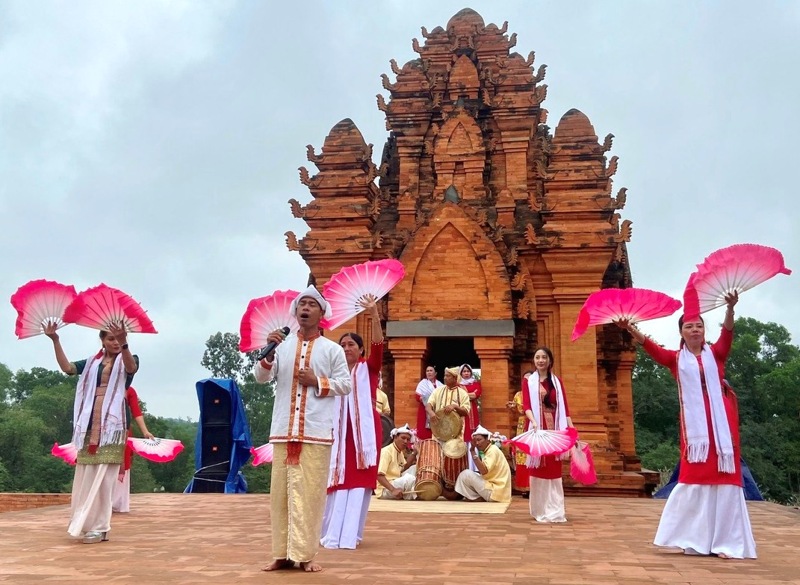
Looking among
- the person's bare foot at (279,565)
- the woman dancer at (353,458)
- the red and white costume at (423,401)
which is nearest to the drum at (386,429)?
the red and white costume at (423,401)

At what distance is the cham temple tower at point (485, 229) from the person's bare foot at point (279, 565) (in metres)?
8.96

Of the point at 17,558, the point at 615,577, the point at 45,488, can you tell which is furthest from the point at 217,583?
the point at 45,488

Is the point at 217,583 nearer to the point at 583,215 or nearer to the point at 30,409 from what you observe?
the point at 583,215

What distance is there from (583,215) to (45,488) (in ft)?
97.6

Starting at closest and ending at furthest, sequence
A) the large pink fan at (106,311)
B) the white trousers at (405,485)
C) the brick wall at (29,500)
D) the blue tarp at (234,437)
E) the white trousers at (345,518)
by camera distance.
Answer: the white trousers at (345,518) → the large pink fan at (106,311) → the white trousers at (405,485) → the brick wall at (29,500) → the blue tarp at (234,437)

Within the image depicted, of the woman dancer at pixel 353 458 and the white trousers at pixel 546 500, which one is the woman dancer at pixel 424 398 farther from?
the woman dancer at pixel 353 458

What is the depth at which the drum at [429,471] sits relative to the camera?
10.4 metres

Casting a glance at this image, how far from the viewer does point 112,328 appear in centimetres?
630

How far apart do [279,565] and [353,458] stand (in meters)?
1.54

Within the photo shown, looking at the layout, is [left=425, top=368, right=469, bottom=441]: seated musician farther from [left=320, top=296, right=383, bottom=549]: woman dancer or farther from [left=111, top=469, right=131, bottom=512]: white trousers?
[left=320, top=296, right=383, bottom=549]: woman dancer

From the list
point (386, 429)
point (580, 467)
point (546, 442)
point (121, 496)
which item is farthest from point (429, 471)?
point (121, 496)

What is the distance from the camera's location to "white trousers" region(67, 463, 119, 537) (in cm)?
610

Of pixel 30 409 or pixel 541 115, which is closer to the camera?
pixel 541 115

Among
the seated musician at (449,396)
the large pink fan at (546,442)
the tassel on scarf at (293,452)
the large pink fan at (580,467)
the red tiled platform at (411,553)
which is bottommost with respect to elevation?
the red tiled platform at (411,553)
